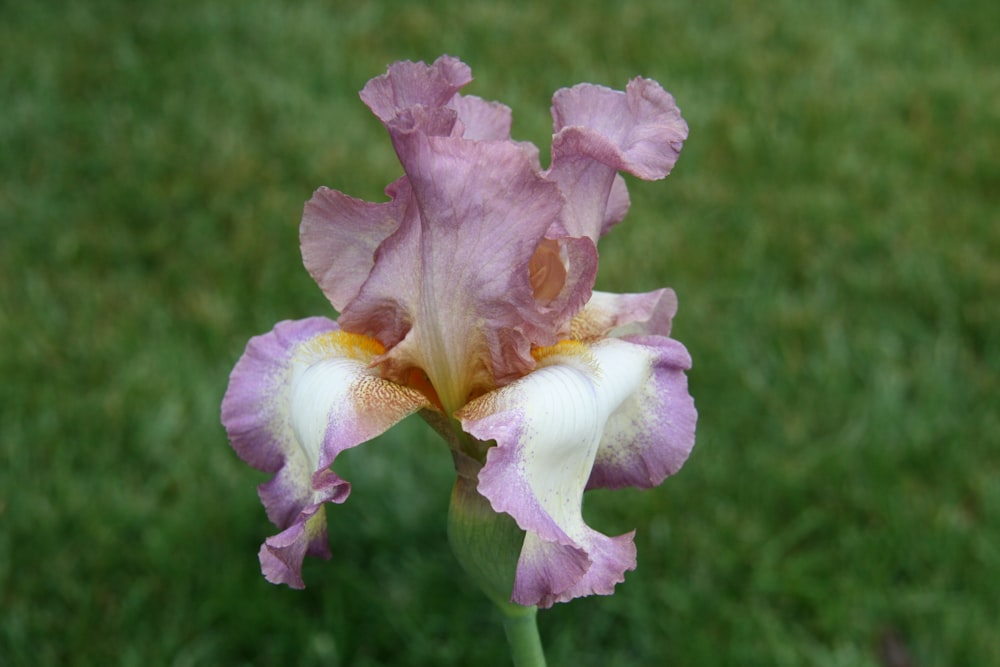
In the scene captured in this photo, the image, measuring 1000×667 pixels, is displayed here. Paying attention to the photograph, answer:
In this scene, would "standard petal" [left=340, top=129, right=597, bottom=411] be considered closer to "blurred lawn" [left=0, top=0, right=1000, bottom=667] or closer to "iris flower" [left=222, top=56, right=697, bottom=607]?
"iris flower" [left=222, top=56, right=697, bottom=607]

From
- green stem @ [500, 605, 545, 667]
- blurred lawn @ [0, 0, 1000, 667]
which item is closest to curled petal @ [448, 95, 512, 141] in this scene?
green stem @ [500, 605, 545, 667]

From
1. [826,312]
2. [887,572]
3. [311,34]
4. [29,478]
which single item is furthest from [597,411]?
[311,34]

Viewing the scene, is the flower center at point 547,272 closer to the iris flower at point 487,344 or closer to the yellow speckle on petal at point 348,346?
the iris flower at point 487,344

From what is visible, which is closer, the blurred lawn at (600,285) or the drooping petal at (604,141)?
the drooping petal at (604,141)

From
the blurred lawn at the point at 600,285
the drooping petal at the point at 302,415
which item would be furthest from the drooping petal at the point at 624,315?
the blurred lawn at the point at 600,285

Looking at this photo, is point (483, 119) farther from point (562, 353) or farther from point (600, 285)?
point (600, 285)
